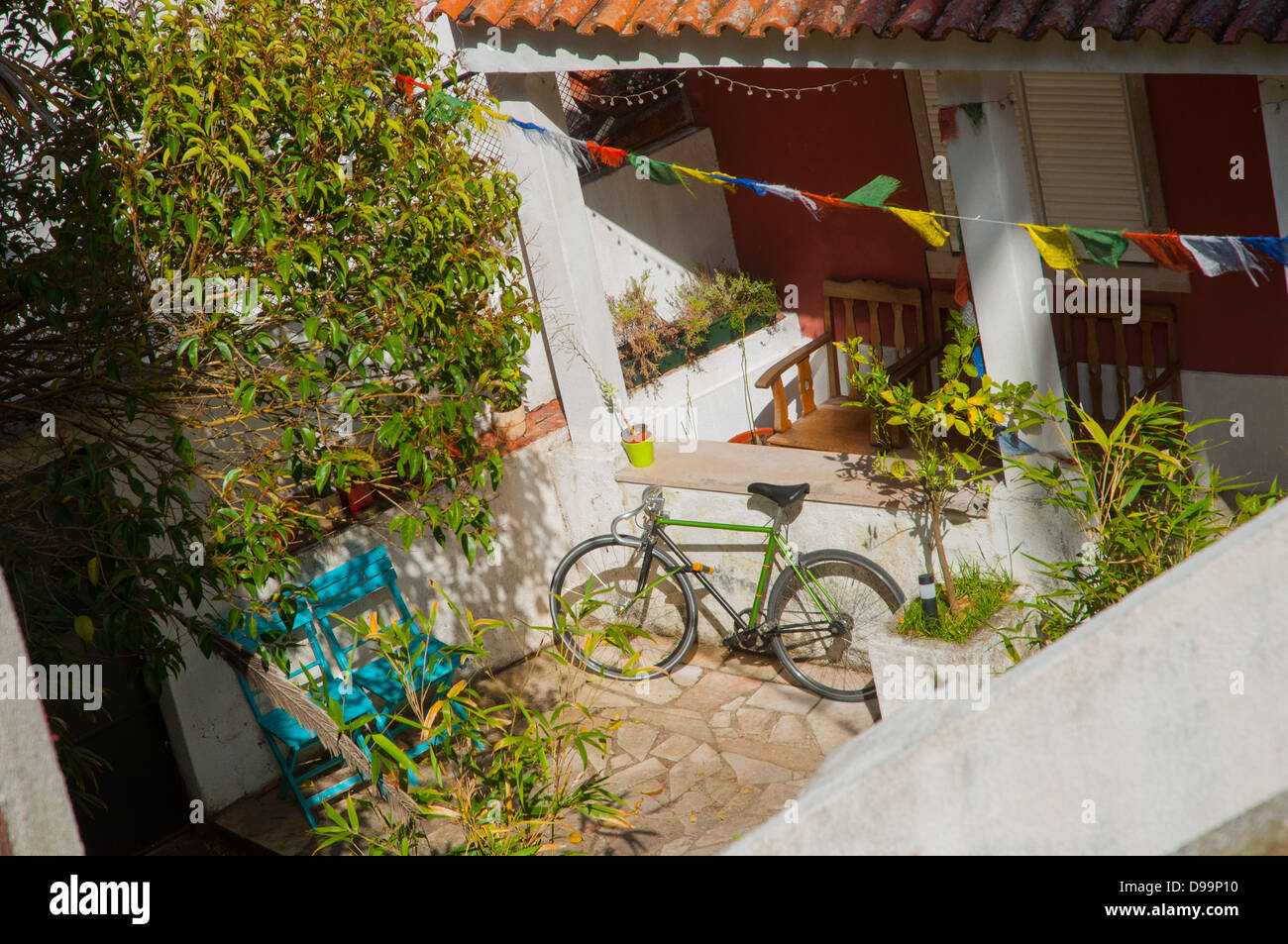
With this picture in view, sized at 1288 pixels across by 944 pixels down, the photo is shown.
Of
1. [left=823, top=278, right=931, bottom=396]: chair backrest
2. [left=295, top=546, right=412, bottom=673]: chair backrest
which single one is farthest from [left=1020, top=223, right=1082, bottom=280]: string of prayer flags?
[left=295, top=546, right=412, bottom=673]: chair backrest

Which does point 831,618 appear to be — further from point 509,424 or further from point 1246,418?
point 1246,418

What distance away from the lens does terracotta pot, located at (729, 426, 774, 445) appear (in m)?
8.84

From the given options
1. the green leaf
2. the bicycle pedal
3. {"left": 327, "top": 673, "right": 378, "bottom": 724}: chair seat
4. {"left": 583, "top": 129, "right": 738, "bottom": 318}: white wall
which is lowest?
the bicycle pedal

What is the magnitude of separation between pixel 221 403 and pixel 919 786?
443cm

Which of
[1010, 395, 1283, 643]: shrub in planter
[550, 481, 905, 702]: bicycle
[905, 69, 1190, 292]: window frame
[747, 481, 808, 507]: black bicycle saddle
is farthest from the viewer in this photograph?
[905, 69, 1190, 292]: window frame

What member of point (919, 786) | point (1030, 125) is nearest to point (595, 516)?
point (1030, 125)

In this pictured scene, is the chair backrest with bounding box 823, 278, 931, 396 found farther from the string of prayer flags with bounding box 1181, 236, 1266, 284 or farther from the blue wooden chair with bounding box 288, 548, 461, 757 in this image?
the blue wooden chair with bounding box 288, 548, 461, 757

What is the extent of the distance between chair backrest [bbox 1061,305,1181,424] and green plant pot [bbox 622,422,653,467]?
2916mm

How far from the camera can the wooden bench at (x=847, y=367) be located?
8.50m

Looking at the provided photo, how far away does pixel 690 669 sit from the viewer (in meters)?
7.77

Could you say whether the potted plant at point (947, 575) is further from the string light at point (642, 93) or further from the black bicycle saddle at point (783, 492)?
the string light at point (642, 93)

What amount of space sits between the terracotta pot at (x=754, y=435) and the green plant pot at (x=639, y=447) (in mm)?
1052

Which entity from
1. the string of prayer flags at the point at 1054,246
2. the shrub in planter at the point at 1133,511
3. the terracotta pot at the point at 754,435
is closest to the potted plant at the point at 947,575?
the shrub in planter at the point at 1133,511
